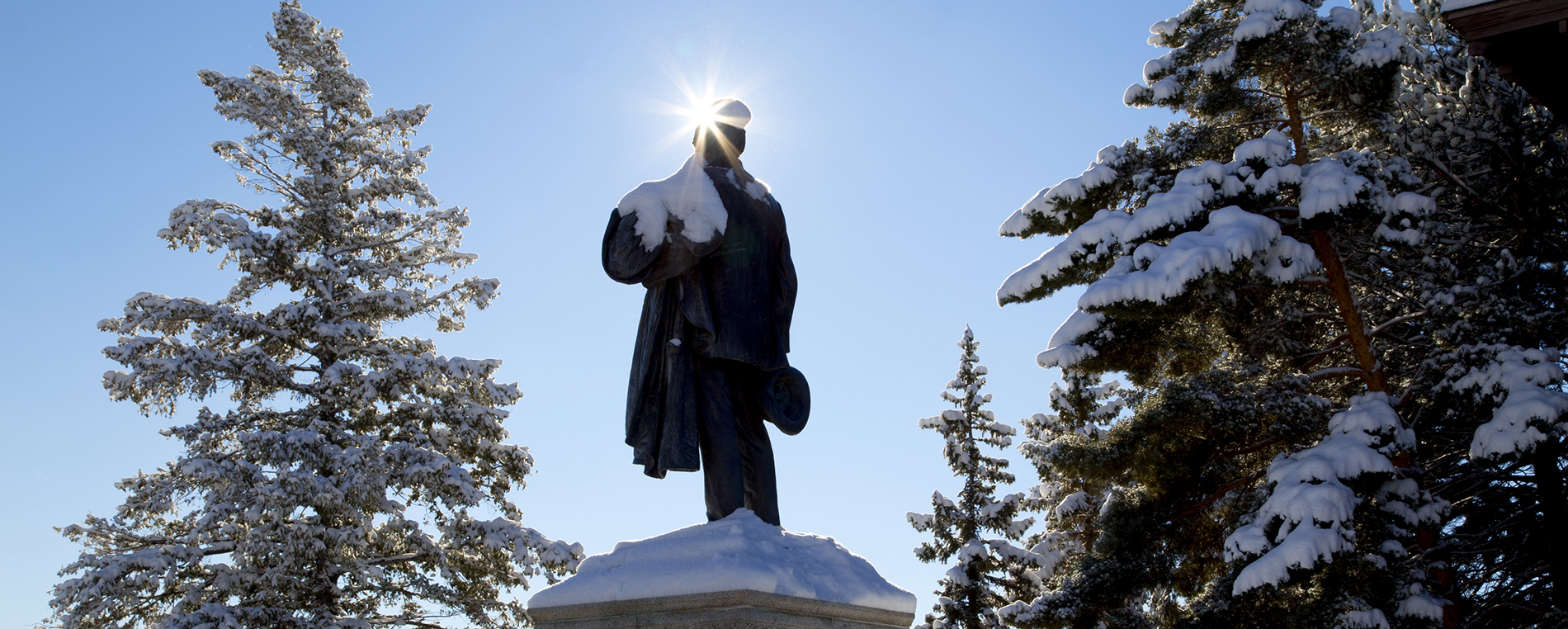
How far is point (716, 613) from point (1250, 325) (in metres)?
9.90

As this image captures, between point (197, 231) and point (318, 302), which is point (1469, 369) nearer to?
point (318, 302)

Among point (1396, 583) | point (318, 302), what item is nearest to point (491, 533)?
point (318, 302)

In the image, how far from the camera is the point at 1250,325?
12219 mm

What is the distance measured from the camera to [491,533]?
49.2ft

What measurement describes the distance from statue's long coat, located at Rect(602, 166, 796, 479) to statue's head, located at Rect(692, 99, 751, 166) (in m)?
0.10

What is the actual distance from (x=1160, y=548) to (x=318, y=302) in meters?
11.6

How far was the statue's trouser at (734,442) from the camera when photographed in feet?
15.8

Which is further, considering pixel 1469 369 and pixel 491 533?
pixel 491 533

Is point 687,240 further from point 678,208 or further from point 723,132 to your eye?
point 723,132

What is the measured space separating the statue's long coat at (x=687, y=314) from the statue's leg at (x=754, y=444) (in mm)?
130

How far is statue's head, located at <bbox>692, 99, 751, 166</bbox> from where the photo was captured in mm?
5316

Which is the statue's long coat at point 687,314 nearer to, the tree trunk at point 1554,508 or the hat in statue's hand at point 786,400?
the hat in statue's hand at point 786,400

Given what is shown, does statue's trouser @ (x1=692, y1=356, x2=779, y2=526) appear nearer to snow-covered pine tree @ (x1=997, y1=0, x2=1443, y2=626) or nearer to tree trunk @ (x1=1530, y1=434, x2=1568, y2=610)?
snow-covered pine tree @ (x1=997, y1=0, x2=1443, y2=626)

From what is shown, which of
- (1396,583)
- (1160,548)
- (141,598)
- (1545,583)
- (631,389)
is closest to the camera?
(631,389)
